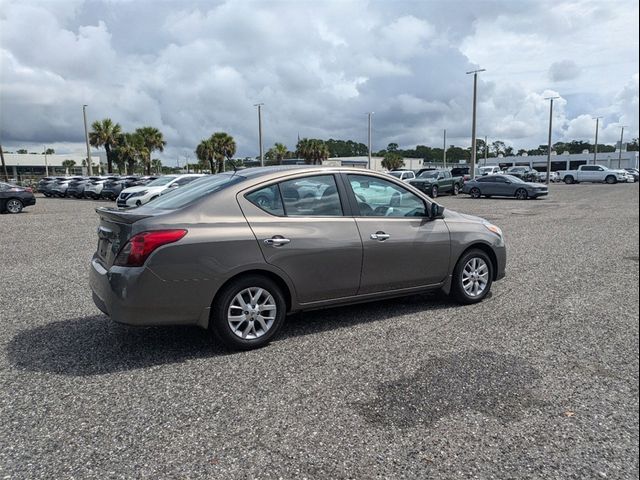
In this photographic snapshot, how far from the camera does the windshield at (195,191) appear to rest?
4367mm

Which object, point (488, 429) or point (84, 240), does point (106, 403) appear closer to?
point (488, 429)

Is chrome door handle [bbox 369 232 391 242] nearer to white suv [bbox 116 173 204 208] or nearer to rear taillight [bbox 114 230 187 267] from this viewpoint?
rear taillight [bbox 114 230 187 267]

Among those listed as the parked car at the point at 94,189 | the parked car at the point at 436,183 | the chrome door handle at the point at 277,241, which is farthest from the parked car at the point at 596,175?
the chrome door handle at the point at 277,241

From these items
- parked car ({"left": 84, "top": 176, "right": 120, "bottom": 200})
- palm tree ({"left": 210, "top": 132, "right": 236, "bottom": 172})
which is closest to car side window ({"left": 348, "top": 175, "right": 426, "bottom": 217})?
parked car ({"left": 84, "top": 176, "right": 120, "bottom": 200})

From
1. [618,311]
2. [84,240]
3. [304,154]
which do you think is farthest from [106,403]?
[304,154]

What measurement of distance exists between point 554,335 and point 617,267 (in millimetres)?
3779

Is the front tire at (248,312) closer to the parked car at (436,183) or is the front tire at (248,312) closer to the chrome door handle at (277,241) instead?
the chrome door handle at (277,241)

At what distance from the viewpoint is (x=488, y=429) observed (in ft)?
9.71

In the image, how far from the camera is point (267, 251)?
4.20 metres

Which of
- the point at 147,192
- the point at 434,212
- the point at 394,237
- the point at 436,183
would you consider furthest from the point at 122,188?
the point at 394,237

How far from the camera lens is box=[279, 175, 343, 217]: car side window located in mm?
4516

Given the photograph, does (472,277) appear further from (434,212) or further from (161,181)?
(161,181)

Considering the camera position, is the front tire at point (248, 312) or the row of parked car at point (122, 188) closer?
the front tire at point (248, 312)

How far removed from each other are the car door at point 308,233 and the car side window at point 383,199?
0.72 ft
